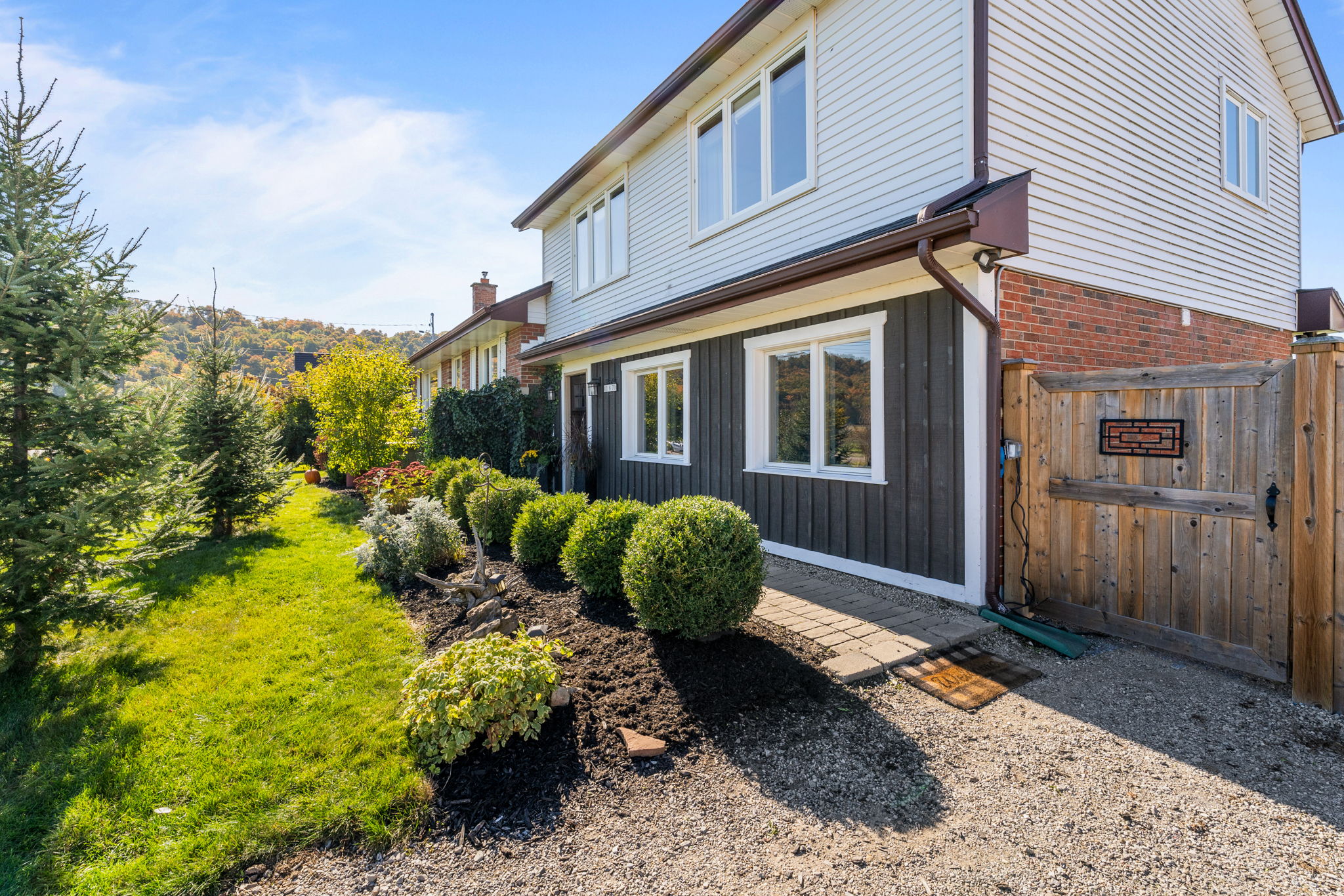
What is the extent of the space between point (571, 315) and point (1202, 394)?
9.98 m

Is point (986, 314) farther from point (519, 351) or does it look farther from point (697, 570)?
point (519, 351)

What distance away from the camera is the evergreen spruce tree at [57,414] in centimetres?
375

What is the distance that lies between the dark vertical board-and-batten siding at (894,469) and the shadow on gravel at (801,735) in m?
1.85

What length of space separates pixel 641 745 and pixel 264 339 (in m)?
57.5

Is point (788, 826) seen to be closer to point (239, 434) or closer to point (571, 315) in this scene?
point (239, 434)

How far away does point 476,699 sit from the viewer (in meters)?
2.80

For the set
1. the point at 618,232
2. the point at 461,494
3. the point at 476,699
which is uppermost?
the point at 618,232

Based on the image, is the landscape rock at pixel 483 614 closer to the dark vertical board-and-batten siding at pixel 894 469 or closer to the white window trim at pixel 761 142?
the dark vertical board-and-batten siding at pixel 894 469

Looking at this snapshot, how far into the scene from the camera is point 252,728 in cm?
311

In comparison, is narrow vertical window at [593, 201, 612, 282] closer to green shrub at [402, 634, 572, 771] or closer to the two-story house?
the two-story house

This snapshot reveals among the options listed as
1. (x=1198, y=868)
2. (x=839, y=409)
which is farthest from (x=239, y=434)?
(x=1198, y=868)

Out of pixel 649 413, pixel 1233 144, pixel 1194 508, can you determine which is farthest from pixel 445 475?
pixel 1233 144

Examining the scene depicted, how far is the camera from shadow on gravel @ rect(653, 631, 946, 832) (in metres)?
2.47

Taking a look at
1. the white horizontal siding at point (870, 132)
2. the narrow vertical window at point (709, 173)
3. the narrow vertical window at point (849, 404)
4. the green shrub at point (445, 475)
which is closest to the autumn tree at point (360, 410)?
the green shrub at point (445, 475)
